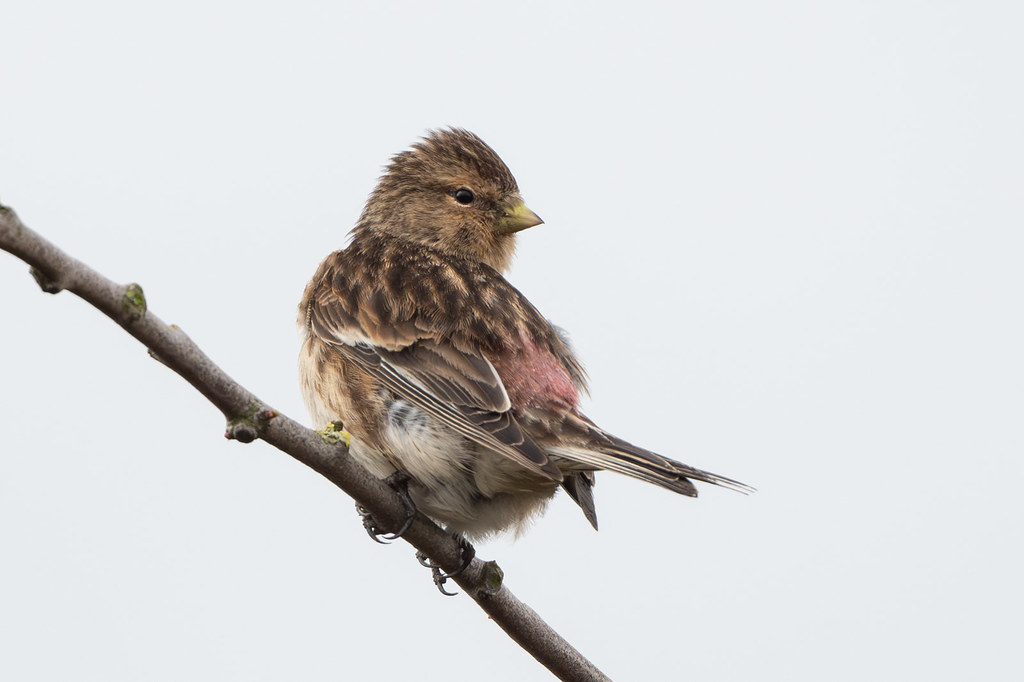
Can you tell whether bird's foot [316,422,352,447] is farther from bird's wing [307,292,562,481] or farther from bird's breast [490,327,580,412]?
bird's breast [490,327,580,412]

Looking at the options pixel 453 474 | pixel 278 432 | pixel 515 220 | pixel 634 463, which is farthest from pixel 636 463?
pixel 515 220

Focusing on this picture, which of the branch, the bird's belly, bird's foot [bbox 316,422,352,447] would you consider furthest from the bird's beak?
bird's foot [bbox 316,422,352,447]

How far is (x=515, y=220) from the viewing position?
24.3ft

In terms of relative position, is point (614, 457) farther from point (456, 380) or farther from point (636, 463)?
point (456, 380)

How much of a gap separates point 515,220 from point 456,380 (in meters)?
2.02

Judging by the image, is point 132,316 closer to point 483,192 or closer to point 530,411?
point 530,411

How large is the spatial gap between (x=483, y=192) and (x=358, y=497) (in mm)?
3242

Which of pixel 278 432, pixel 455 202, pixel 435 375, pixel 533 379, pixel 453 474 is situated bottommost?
pixel 278 432

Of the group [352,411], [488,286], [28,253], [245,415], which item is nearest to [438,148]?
[488,286]

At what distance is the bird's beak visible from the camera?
24.3 ft

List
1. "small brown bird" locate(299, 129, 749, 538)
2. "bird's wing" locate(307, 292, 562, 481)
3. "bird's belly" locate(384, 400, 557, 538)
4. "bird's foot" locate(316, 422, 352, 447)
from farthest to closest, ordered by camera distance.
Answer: "bird's belly" locate(384, 400, 557, 538), "small brown bird" locate(299, 129, 749, 538), "bird's wing" locate(307, 292, 562, 481), "bird's foot" locate(316, 422, 352, 447)

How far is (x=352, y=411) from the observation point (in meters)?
5.82

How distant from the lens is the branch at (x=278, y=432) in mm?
3229

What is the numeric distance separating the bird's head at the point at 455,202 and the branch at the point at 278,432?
2426mm
